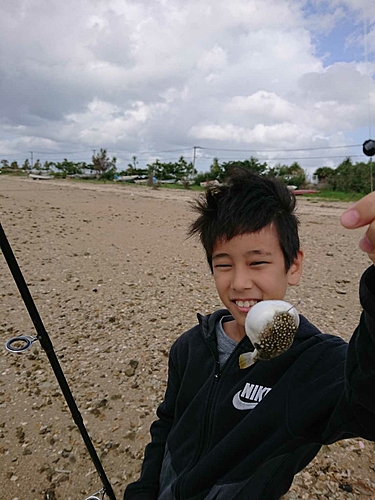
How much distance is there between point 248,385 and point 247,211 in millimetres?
633

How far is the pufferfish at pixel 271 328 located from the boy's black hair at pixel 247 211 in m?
0.34

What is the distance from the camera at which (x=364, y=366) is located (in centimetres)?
101

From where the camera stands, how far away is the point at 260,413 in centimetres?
134

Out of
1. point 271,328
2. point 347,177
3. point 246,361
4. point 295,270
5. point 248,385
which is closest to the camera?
point 271,328

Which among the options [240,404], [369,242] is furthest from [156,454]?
[369,242]

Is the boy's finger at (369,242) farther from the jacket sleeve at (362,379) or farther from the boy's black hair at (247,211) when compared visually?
the boy's black hair at (247,211)

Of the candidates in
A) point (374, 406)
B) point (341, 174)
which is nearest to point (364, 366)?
point (374, 406)

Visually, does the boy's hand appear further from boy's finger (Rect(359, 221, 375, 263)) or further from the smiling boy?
the smiling boy

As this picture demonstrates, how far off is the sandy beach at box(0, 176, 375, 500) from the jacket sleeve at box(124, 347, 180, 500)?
2.70ft

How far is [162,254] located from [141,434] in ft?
14.4

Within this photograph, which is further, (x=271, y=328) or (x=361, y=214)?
(x=271, y=328)

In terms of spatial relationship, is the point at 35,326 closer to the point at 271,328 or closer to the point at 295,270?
the point at 271,328

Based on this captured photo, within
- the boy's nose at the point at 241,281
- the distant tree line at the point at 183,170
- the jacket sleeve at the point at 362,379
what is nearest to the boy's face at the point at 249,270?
the boy's nose at the point at 241,281

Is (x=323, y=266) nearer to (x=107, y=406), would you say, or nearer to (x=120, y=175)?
(x=107, y=406)
